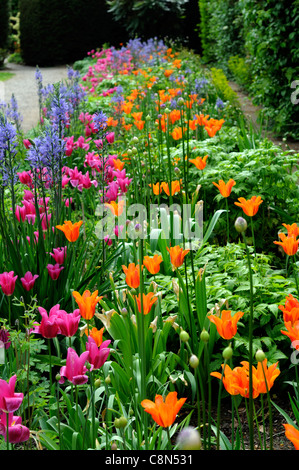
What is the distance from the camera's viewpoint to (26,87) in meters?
12.7

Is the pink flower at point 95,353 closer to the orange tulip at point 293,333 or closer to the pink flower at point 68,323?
the pink flower at point 68,323

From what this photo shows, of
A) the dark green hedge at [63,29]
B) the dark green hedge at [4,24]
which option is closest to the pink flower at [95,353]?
the dark green hedge at [63,29]

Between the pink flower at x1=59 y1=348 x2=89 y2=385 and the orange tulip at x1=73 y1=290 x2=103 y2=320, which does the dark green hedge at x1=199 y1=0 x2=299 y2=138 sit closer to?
the orange tulip at x1=73 y1=290 x2=103 y2=320

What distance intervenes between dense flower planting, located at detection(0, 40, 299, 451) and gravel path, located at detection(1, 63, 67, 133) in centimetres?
524

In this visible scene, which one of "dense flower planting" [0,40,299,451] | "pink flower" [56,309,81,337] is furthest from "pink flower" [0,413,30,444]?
"pink flower" [56,309,81,337]

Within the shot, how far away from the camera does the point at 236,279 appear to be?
2.49m

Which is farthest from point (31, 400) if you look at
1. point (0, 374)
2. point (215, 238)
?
point (215, 238)

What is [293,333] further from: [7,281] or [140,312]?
[7,281]

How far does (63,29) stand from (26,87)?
4711mm

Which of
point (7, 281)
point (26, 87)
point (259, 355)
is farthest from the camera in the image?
point (26, 87)

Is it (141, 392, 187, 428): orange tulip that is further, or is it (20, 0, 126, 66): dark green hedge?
(20, 0, 126, 66): dark green hedge

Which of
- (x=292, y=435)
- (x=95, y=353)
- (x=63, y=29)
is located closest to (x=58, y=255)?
(x=95, y=353)

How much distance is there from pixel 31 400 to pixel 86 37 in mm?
16436

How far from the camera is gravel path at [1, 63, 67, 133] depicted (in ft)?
30.1
